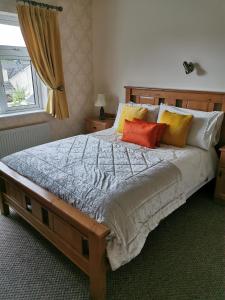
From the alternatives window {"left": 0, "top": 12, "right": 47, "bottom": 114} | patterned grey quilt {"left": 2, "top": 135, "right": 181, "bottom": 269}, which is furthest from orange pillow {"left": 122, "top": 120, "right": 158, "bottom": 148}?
window {"left": 0, "top": 12, "right": 47, "bottom": 114}

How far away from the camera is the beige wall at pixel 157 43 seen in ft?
8.62

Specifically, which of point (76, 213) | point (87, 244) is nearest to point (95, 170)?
point (76, 213)

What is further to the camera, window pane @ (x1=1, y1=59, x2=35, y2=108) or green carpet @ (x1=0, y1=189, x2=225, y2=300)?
window pane @ (x1=1, y1=59, x2=35, y2=108)

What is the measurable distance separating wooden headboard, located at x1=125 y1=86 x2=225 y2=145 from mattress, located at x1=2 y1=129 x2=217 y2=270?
550 mm

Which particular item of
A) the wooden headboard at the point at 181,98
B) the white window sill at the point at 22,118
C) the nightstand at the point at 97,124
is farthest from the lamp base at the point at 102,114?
the white window sill at the point at 22,118

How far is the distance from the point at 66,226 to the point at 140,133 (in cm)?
136

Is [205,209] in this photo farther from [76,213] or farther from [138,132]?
[76,213]

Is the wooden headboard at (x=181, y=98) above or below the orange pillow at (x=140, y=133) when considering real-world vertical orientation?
above

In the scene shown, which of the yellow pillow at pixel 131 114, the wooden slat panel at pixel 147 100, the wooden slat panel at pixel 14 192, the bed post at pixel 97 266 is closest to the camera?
the bed post at pixel 97 266

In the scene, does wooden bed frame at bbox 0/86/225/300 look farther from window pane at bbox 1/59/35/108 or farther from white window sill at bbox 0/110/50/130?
window pane at bbox 1/59/35/108

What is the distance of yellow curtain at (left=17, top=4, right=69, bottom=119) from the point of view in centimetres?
288

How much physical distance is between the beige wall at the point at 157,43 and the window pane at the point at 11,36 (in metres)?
1.18

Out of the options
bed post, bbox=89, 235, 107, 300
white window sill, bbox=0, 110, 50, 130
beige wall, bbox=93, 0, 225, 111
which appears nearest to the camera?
bed post, bbox=89, 235, 107, 300

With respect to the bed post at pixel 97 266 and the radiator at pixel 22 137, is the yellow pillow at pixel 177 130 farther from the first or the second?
the radiator at pixel 22 137
